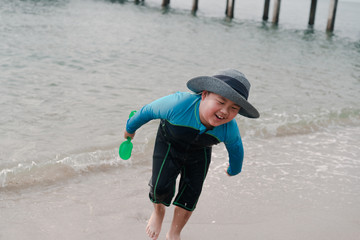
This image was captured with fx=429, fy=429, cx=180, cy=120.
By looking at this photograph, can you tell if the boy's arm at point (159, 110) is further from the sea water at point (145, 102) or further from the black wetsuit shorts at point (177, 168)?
the sea water at point (145, 102)

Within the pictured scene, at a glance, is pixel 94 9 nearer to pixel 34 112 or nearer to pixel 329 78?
pixel 329 78

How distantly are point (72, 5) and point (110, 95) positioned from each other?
59.7ft

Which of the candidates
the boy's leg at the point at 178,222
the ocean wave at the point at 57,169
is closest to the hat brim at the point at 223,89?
the boy's leg at the point at 178,222

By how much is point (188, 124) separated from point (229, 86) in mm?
454

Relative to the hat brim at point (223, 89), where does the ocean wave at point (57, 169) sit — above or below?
below

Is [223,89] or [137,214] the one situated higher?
[223,89]

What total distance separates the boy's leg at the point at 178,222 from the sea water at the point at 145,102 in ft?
3.60

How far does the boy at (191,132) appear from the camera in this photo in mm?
2658

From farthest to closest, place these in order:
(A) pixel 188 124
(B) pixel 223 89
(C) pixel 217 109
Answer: (A) pixel 188 124, (C) pixel 217 109, (B) pixel 223 89

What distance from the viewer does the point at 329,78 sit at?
39.4ft

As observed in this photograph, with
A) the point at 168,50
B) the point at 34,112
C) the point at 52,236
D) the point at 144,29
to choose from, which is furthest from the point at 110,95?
the point at 144,29

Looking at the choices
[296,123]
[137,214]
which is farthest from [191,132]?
[296,123]

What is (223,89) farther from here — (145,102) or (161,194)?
(145,102)

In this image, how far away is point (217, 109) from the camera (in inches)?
105
